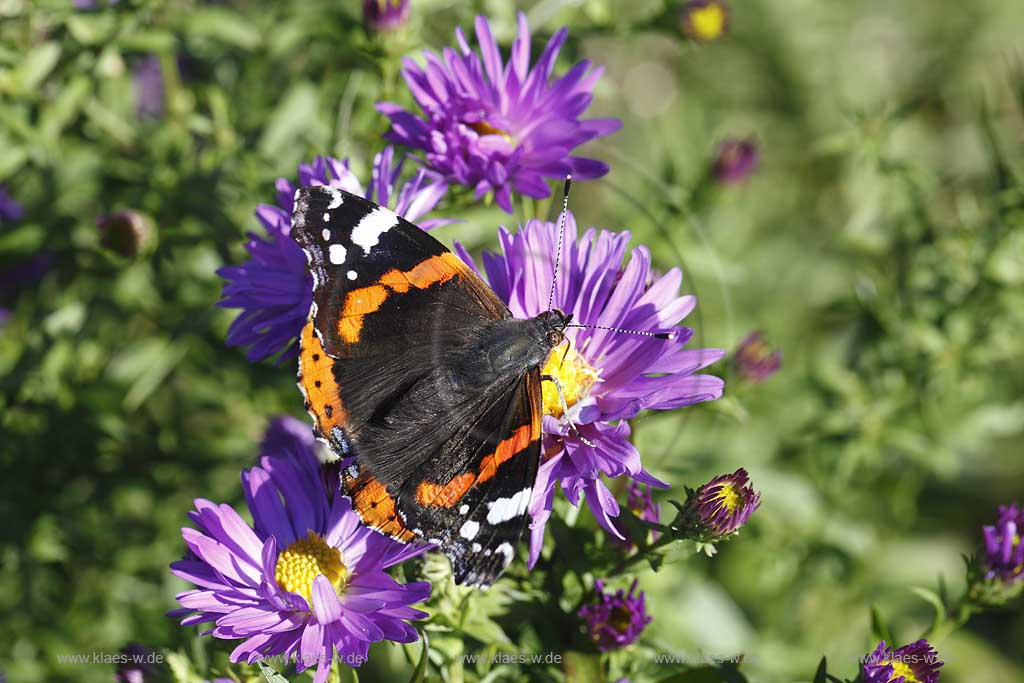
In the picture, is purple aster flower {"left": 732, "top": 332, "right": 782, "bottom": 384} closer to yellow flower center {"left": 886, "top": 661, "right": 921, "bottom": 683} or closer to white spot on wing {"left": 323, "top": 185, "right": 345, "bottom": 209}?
yellow flower center {"left": 886, "top": 661, "right": 921, "bottom": 683}

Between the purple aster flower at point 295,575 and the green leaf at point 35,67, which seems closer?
the purple aster flower at point 295,575

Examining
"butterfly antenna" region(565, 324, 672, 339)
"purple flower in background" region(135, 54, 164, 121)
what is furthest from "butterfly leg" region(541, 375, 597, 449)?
"purple flower in background" region(135, 54, 164, 121)

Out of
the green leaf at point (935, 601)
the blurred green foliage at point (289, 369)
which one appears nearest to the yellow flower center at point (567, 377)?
the blurred green foliage at point (289, 369)

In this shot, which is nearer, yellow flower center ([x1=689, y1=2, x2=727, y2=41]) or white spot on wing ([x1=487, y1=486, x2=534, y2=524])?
white spot on wing ([x1=487, y1=486, x2=534, y2=524])

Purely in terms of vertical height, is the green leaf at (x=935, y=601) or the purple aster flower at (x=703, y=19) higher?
the purple aster flower at (x=703, y=19)

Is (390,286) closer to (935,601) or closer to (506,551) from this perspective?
(506,551)

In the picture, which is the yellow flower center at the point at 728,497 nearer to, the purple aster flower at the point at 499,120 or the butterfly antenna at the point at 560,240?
the butterfly antenna at the point at 560,240

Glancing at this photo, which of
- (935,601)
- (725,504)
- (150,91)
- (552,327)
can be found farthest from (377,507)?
(150,91)
